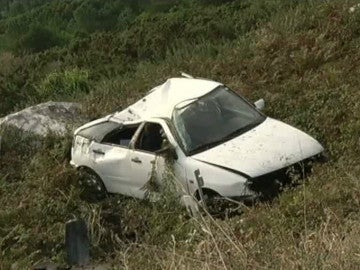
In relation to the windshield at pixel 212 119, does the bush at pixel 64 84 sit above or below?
below

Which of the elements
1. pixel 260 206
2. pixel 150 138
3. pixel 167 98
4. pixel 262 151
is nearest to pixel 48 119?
pixel 167 98

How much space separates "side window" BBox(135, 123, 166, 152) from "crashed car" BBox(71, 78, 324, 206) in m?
0.01

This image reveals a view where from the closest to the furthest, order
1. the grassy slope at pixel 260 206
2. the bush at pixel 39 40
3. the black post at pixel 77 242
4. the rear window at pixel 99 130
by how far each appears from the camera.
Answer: the grassy slope at pixel 260 206 < the black post at pixel 77 242 < the rear window at pixel 99 130 < the bush at pixel 39 40

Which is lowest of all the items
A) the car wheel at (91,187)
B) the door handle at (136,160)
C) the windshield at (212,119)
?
the car wheel at (91,187)

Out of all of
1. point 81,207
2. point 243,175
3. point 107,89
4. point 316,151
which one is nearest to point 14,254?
point 81,207

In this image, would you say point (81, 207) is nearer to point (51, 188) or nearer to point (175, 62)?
point (51, 188)

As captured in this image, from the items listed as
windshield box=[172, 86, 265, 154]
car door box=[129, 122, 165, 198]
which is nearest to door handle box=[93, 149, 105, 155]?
car door box=[129, 122, 165, 198]

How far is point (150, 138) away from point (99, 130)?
1.11 metres

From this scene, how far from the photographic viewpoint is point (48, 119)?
13070 millimetres

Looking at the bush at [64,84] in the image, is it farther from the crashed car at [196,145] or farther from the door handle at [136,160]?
the door handle at [136,160]

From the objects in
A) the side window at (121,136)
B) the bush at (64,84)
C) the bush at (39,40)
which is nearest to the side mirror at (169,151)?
the side window at (121,136)

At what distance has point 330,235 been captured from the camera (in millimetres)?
4477

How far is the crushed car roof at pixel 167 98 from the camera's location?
9680 millimetres

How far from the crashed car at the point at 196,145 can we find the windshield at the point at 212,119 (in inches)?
0.5
